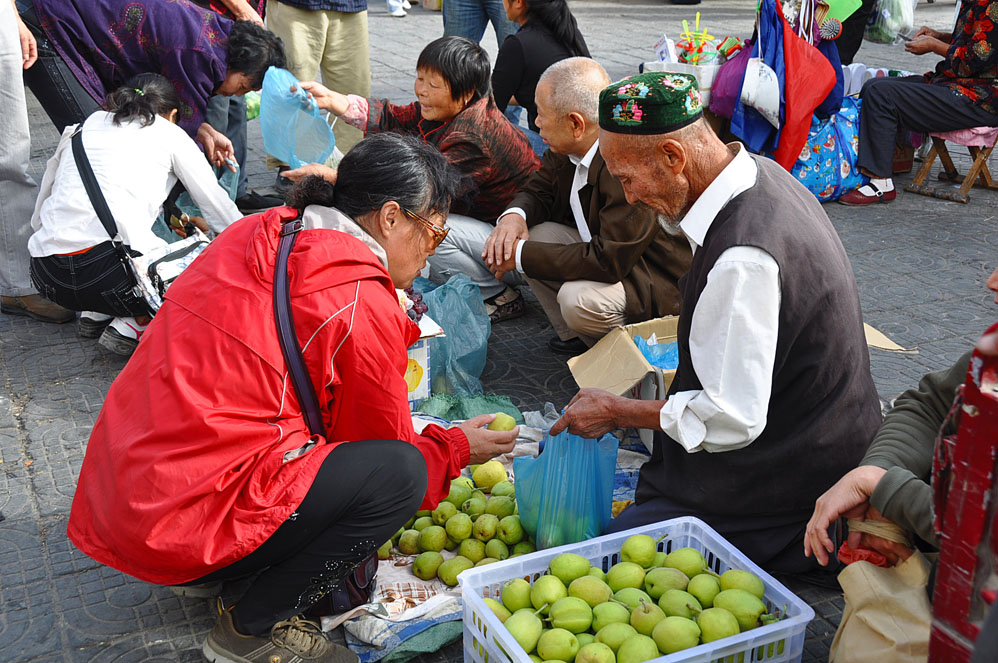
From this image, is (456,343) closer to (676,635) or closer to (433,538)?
(433,538)

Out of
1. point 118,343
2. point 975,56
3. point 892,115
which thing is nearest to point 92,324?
point 118,343

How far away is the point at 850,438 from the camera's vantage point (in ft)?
8.39

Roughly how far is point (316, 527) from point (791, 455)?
4.34 feet

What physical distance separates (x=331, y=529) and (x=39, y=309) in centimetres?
299

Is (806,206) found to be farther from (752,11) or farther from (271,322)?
(752,11)

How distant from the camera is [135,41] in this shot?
4520mm

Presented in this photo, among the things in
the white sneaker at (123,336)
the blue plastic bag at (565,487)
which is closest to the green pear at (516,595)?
the blue plastic bag at (565,487)

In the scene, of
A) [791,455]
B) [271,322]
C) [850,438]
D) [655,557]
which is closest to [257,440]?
[271,322]

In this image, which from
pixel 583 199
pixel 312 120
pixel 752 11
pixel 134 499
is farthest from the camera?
pixel 752 11

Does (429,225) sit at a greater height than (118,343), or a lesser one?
greater

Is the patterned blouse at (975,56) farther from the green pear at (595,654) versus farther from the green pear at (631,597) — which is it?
the green pear at (595,654)

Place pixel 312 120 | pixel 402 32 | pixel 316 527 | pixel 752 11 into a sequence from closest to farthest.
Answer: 1. pixel 316 527
2. pixel 312 120
3. pixel 402 32
4. pixel 752 11

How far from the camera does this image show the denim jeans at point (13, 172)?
13.7ft

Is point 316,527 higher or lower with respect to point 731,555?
higher
